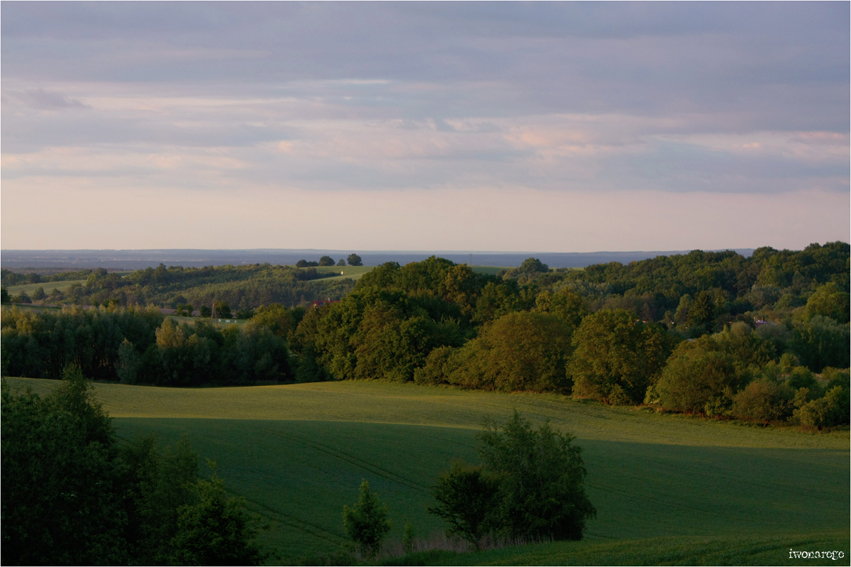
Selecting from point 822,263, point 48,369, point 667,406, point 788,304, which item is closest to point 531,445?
point 667,406

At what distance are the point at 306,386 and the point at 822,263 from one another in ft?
366

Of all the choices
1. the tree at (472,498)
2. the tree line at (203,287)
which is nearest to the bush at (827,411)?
the tree at (472,498)

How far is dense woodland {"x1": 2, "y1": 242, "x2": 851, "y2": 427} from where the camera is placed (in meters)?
48.8

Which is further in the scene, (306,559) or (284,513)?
(284,513)

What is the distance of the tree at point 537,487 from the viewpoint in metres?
16.6

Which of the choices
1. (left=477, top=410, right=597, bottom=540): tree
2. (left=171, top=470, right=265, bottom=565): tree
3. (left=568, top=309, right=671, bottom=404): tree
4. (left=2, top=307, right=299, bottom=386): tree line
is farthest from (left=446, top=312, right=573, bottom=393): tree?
(left=171, top=470, right=265, bottom=565): tree

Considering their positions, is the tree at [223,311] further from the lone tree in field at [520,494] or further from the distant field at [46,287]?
the lone tree in field at [520,494]

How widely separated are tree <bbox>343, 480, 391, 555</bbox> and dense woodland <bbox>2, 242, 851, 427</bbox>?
30051mm

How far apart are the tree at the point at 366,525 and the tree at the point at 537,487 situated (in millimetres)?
3003

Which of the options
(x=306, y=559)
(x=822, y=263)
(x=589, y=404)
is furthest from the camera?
(x=822, y=263)

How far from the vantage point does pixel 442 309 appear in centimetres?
7738

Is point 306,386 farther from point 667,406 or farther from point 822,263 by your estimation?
point 822,263

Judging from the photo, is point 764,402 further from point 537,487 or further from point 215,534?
point 215,534

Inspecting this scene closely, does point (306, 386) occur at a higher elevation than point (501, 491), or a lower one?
lower
